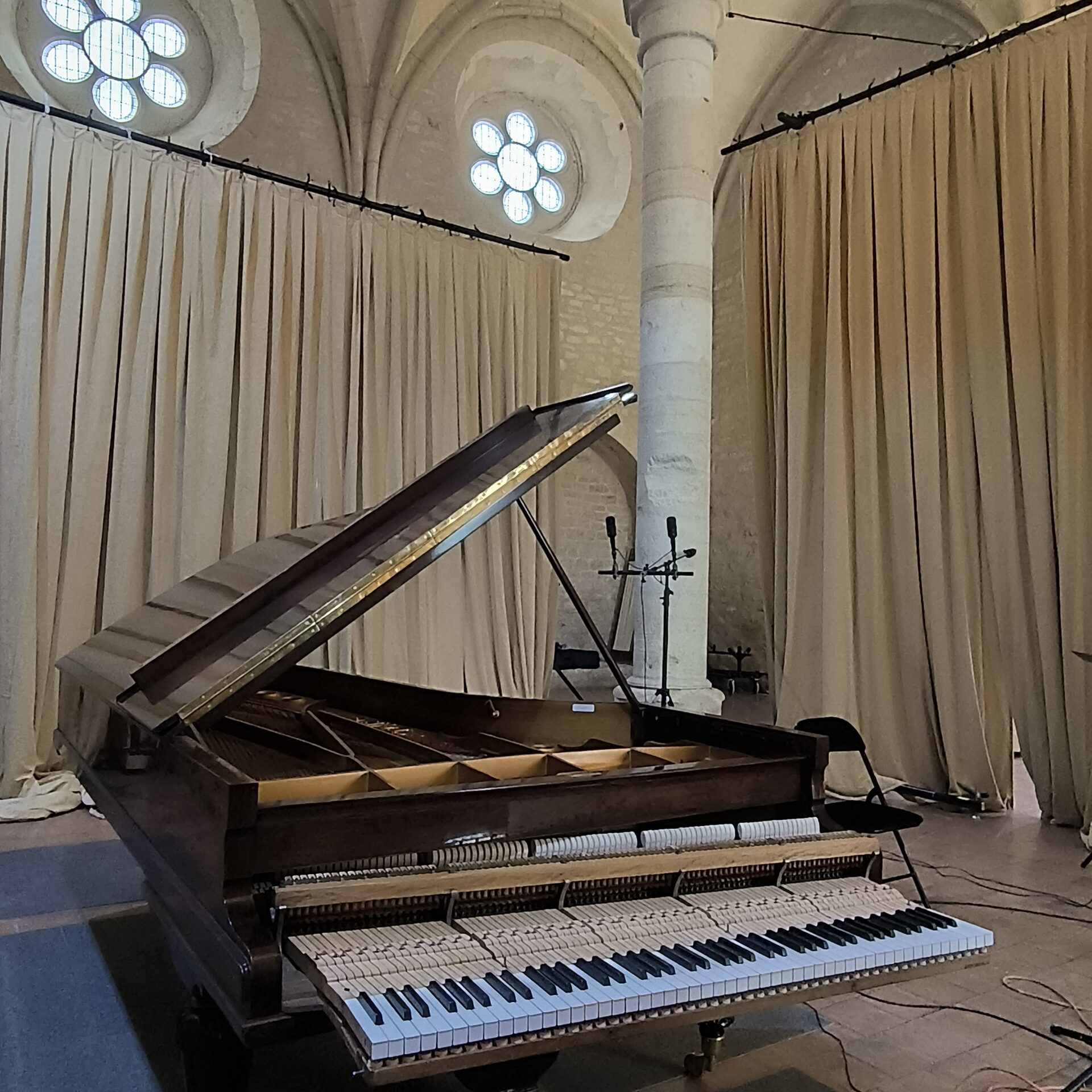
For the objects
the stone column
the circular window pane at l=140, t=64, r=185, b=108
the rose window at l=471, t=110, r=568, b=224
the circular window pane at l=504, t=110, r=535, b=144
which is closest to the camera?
the stone column

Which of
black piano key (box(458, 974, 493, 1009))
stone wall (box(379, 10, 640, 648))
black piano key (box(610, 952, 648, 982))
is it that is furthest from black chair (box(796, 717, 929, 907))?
stone wall (box(379, 10, 640, 648))

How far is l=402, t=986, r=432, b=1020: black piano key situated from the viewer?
1240mm

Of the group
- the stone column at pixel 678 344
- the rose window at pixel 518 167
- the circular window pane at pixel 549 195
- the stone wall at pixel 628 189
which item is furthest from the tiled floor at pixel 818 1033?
the circular window pane at pixel 549 195

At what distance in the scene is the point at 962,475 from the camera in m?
4.75

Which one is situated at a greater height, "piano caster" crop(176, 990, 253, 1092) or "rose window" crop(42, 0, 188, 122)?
"rose window" crop(42, 0, 188, 122)

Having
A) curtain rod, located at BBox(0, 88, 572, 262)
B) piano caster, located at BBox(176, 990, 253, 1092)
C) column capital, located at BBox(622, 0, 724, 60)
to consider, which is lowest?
piano caster, located at BBox(176, 990, 253, 1092)

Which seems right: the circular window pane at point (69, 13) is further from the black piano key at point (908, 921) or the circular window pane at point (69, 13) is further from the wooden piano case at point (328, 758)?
the black piano key at point (908, 921)

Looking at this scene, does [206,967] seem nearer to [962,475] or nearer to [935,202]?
[962,475]

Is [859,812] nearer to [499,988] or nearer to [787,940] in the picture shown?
[787,940]

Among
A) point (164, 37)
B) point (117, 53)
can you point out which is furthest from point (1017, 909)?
point (164, 37)

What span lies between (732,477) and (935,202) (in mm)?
5138

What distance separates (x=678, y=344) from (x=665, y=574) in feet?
4.24

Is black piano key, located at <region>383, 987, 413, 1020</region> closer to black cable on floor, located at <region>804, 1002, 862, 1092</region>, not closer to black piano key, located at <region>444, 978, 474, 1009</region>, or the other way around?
black piano key, located at <region>444, 978, 474, 1009</region>

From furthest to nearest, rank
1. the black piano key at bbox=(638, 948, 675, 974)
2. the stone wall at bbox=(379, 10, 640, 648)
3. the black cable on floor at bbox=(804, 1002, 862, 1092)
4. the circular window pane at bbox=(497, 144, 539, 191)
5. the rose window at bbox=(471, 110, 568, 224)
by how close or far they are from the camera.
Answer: the circular window pane at bbox=(497, 144, 539, 191), the rose window at bbox=(471, 110, 568, 224), the stone wall at bbox=(379, 10, 640, 648), the black cable on floor at bbox=(804, 1002, 862, 1092), the black piano key at bbox=(638, 948, 675, 974)
